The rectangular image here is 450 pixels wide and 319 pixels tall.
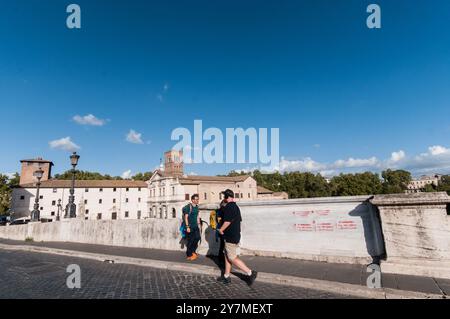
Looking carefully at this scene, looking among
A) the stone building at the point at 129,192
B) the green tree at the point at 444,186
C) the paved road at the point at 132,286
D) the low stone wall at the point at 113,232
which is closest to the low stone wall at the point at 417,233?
the paved road at the point at 132,286

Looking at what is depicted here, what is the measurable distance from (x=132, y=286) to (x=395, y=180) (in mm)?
90860

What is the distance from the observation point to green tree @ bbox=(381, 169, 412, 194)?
7545cm

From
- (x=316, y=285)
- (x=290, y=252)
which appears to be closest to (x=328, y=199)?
(x=290, y=252)

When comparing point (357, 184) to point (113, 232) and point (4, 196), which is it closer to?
point (113, 232)

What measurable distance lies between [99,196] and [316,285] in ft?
227

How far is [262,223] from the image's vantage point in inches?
299

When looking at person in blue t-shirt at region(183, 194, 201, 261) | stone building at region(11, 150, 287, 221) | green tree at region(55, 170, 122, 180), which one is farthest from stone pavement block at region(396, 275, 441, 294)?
green tree at region(55, 170, 122, 180)

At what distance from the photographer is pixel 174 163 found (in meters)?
70.9

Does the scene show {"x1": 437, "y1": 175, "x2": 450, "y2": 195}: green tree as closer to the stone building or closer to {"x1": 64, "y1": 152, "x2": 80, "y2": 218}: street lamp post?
the stone building

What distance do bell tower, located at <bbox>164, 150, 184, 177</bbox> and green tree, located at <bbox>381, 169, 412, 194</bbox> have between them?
60.8 metres

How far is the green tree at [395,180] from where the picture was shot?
75450mm

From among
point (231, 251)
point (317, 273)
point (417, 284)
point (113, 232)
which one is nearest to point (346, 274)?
point (317, 273)

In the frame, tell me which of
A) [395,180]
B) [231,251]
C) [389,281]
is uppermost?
[395,180]

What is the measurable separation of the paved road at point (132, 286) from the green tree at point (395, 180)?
3295 inches
